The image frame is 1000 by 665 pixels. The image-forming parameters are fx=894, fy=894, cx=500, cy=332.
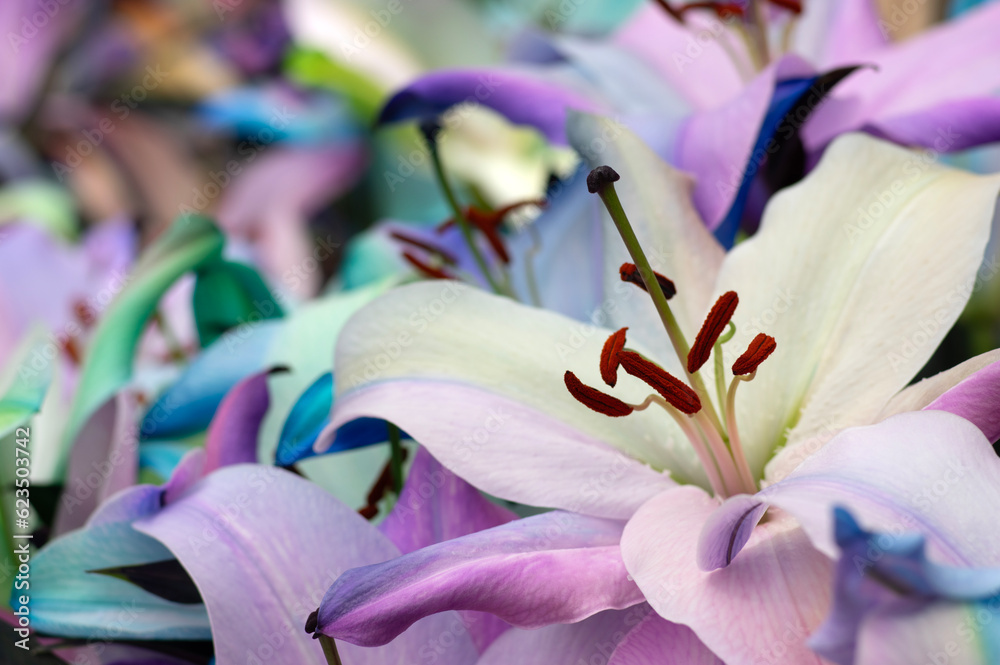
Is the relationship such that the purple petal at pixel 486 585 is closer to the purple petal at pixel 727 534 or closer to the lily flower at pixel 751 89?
the purple petal at pixel 727 534

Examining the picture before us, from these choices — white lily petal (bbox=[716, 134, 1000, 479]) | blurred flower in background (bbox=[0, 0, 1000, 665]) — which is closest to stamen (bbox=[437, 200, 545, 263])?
blurred flower in background (bbox=[0, 0, 1000, 665])

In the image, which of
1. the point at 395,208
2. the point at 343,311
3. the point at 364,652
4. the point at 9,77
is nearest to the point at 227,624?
the point at 364,652

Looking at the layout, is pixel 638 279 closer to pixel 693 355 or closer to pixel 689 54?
pixel 693 355

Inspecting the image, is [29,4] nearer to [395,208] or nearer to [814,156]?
[395,208]

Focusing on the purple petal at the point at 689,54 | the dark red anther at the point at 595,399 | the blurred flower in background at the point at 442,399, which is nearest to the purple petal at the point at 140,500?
the blurred flower in background at the point at 442,399

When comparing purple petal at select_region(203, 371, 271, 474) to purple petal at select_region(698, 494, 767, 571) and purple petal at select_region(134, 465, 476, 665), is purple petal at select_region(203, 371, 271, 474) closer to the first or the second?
purple petal at select_region(134, 465, 476, 665)

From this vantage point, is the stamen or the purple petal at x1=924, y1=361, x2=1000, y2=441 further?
the stamen
